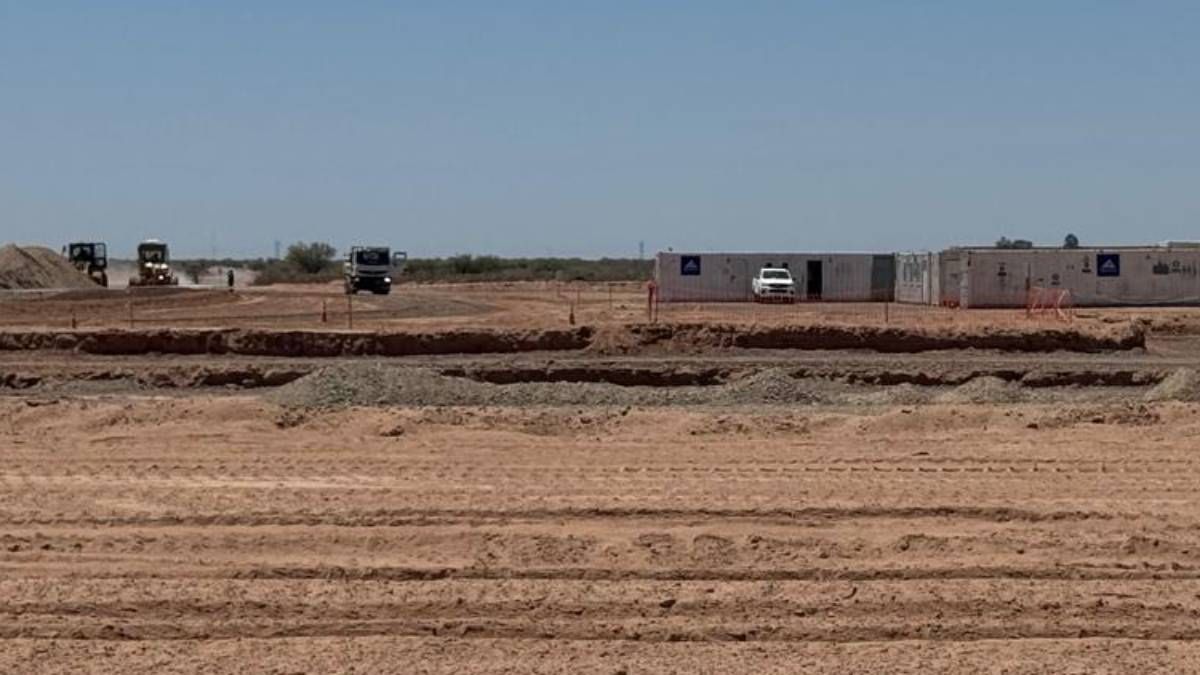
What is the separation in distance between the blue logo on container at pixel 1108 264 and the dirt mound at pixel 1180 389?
32.4 meters

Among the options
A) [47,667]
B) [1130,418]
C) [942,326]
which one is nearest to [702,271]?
[942,326]

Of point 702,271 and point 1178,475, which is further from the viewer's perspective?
point 702,271

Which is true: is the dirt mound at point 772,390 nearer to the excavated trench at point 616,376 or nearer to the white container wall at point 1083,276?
the excavated trench at point 616,376

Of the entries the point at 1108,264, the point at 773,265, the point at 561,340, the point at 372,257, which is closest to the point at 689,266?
the point at 773,265

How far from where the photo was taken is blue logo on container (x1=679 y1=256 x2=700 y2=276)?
61344mm

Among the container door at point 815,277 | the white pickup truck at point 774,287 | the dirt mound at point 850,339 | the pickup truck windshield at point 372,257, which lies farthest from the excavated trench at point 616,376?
the pickup truck windshield at point 372,257

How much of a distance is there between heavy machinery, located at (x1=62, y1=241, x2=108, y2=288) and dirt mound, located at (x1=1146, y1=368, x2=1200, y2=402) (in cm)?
6355

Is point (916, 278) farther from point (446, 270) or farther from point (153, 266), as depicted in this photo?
point (446, 270)

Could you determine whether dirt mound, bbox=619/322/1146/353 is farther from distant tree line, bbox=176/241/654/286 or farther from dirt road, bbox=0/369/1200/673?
distant tree line, bbox=176/241/654/286

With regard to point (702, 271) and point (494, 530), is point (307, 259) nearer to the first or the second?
point (702, 271)

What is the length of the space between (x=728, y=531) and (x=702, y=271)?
49185mm

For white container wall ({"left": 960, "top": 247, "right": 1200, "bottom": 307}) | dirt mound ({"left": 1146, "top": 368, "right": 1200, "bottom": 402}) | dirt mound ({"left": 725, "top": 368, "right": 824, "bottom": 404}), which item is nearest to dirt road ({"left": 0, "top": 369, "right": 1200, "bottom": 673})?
dirt mound ({"left": 1146, "top": 368, "right": 1200, "bottom": 402})

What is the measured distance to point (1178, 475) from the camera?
16078 millimetres

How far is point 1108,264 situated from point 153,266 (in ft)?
140
